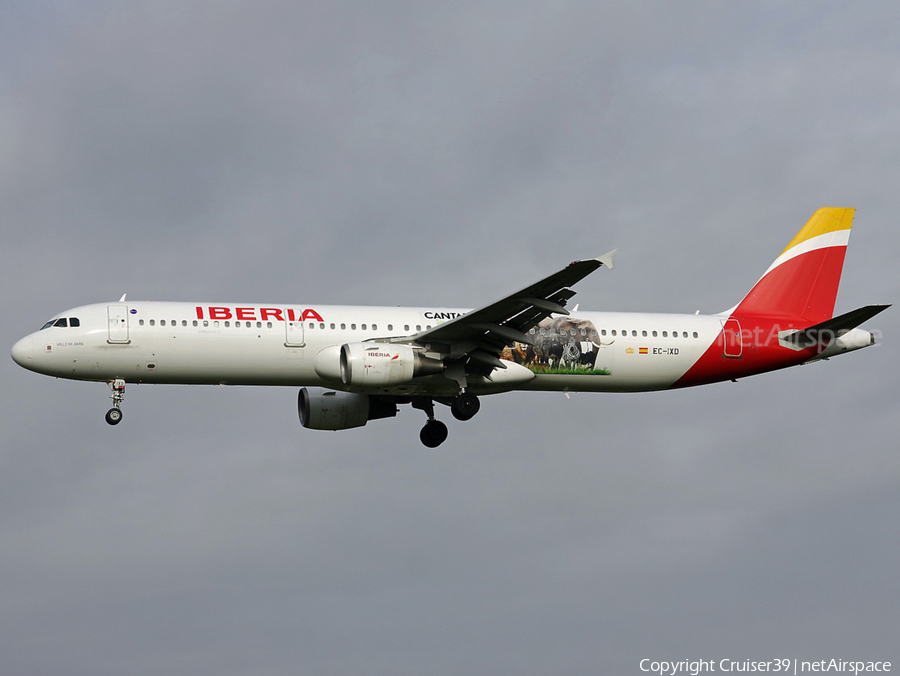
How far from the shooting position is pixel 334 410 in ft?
137

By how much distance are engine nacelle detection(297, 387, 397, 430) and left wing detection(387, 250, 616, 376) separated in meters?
4.19

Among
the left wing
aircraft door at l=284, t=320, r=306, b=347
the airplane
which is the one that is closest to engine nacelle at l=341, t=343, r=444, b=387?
the airplane

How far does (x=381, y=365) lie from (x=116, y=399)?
319 inches

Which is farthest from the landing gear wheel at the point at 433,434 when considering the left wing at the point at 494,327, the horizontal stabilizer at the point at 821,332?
the horizontal stabilizer at the point at 821,332

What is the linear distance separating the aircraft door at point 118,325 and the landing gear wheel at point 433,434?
10.8 m

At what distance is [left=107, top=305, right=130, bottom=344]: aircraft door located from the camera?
37469 mm

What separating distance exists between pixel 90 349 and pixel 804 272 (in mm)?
24017

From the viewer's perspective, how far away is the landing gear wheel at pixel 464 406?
130 ft

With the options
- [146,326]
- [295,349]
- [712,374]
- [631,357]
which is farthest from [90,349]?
[712,374]

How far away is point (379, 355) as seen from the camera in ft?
122

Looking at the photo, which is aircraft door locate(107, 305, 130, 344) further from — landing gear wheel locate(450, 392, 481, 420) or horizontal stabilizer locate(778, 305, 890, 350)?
horizontal stabilizer locate(778, 305, 890, 350)

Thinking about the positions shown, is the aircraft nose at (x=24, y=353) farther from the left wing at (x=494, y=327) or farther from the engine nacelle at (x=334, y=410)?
the left wing at (x=494, y=327)

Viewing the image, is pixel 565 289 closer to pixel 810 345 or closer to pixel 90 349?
pixel 810 345

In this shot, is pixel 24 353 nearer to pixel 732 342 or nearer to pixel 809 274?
pixel 732 342
